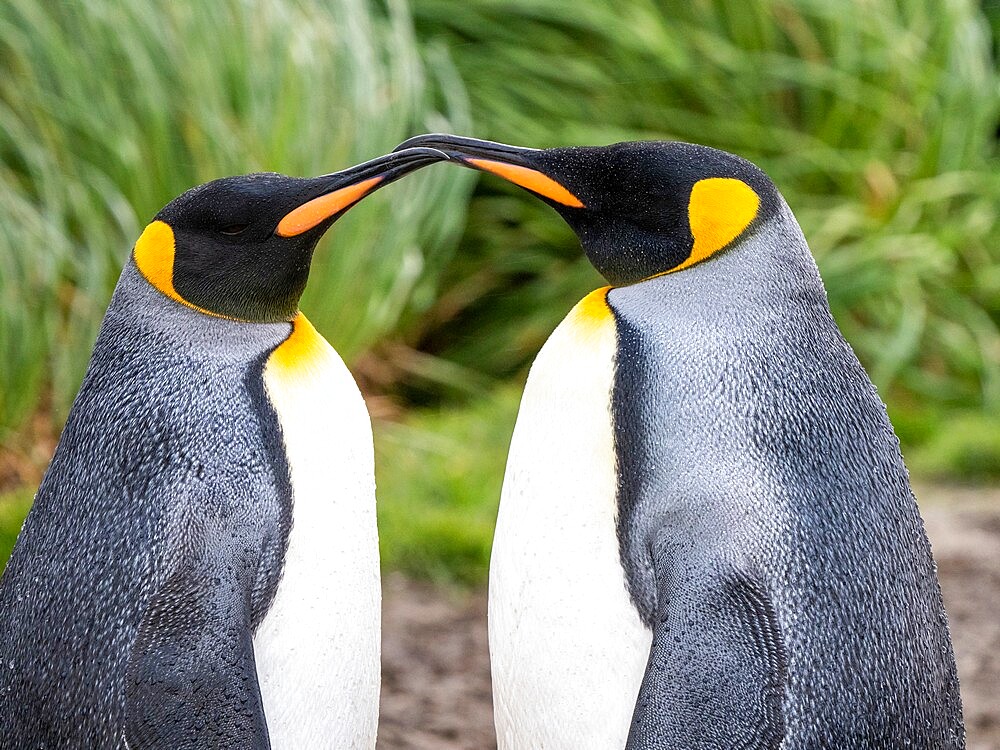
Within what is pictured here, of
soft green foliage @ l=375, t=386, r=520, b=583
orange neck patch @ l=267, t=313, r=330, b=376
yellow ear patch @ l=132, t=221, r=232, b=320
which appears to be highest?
yellow ear patch @ l=132, t=221, r=232, b=320

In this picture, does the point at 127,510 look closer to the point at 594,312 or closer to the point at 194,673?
the point at 194,673

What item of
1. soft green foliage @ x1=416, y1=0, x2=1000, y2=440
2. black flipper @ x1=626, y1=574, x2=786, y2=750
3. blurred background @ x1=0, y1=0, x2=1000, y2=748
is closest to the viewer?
black flipper @ x1=626, y1=574, x2=786, y2=750

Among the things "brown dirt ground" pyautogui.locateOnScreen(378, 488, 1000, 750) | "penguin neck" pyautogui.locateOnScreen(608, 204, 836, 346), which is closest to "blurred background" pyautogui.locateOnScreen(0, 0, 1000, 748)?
"brown dirt ground" pyautogui.locateOnScreen(378, 488, 1000, 750)

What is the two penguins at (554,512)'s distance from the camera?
1.80 m

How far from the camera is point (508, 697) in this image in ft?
6.77

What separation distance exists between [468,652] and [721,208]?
1.64 meters

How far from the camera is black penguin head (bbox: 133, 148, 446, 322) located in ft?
6.64

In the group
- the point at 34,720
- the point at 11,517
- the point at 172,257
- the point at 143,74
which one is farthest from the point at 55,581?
the point at 143,74

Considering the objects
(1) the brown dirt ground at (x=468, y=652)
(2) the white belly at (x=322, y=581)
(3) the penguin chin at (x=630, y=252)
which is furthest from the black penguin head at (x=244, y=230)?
(1) the brown dirt ground at (x=468, y=652)

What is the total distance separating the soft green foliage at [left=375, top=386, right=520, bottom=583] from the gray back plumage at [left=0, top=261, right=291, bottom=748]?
5.46 ft

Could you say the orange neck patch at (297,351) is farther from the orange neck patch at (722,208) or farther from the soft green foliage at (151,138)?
the soft green foliage at (151,138)

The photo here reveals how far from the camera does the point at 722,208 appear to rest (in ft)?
6.43

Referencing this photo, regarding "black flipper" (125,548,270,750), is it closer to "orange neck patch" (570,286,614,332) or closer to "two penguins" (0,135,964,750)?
"two penguins" (0,135,964,750)

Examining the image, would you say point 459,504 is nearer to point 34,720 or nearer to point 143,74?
point 143,74
